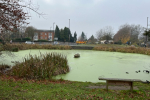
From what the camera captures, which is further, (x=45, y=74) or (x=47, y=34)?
(x=47, y=34)

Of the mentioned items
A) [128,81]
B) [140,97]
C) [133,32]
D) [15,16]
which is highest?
[133,32]

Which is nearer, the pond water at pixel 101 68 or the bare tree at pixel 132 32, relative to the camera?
the pond water at pixel 101 68

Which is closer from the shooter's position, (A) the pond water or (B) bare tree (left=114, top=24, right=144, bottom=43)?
(A) the pond water

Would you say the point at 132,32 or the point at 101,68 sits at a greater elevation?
the point at 132,32

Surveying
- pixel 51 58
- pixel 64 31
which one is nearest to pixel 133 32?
pixel 64 31

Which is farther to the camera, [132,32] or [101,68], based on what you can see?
[132,32]

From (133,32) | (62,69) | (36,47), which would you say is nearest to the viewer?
(62,69)

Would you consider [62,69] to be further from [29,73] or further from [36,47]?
[36,47]

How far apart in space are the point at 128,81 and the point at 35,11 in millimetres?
3512

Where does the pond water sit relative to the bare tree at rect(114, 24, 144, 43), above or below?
below

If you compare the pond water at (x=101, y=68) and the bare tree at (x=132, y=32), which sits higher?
the bare tree at (x=132, y=32)

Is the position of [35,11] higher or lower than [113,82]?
higher

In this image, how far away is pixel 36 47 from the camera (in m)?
24.4

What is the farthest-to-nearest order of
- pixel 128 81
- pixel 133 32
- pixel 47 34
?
pixel 47 34
pixel 133 32
pixel 128 81
